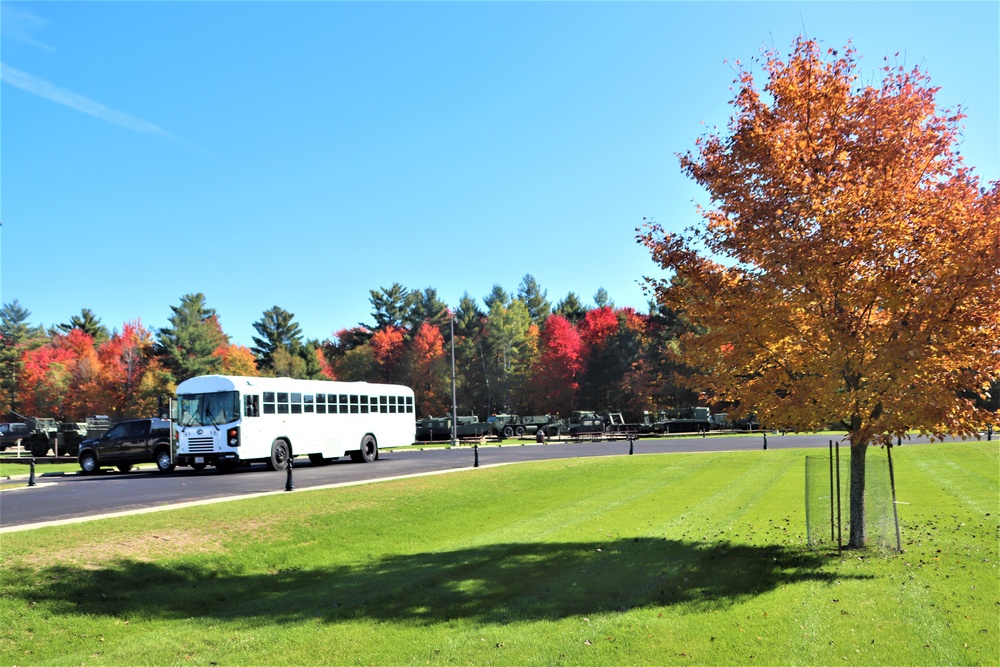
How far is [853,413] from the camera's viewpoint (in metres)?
11.5

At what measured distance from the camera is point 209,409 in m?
25.8

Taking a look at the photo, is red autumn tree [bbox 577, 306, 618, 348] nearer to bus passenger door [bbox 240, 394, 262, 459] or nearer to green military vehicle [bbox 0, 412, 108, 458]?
green military vehicle [bbox 0, 412, 108, 458]

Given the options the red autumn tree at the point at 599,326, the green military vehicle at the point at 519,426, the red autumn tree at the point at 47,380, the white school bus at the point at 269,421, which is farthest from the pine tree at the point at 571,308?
the white school bus at the point at 269,421

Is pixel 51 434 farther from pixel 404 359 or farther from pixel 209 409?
pixel 404 359

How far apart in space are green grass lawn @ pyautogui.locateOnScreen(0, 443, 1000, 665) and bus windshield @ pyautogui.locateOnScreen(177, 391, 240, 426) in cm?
911

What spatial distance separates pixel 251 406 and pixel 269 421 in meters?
1.07

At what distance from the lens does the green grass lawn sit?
8.03 m

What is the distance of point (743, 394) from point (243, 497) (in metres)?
11.8

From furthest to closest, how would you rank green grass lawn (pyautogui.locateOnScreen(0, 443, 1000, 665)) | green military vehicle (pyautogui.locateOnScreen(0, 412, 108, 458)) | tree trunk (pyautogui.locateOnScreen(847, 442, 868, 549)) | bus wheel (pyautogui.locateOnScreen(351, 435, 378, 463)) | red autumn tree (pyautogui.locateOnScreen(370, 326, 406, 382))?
red autumn tree (pyautogui.locateOnScreen(370, 326, 406, 382)) < green military vehicle (pyautogui.locateOnScreen(0, 412, 108, 458)) < bus wheel (pyautogui.locateOnScreen(351, 435, 378, 463)) < tree trunk (pyautogui.locateOnScreen(847, 442, 868, 549)) < green grass lawn (pyautogui.locateOnScreen(0, 443, 1000, 665))

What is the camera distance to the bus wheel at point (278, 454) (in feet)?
87.7

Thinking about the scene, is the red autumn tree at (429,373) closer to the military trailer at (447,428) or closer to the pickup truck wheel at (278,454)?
the military trailer at (447,428)

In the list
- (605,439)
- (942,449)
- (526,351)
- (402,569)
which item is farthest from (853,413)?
(526,351)

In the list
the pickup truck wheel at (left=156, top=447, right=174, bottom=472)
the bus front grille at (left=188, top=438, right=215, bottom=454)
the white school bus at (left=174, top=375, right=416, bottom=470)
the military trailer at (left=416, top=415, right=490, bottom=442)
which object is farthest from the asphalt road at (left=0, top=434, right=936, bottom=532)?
the military trailer at (left=416, top=415, right=490, bottom=442)

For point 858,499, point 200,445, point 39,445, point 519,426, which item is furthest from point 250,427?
point 519,426
